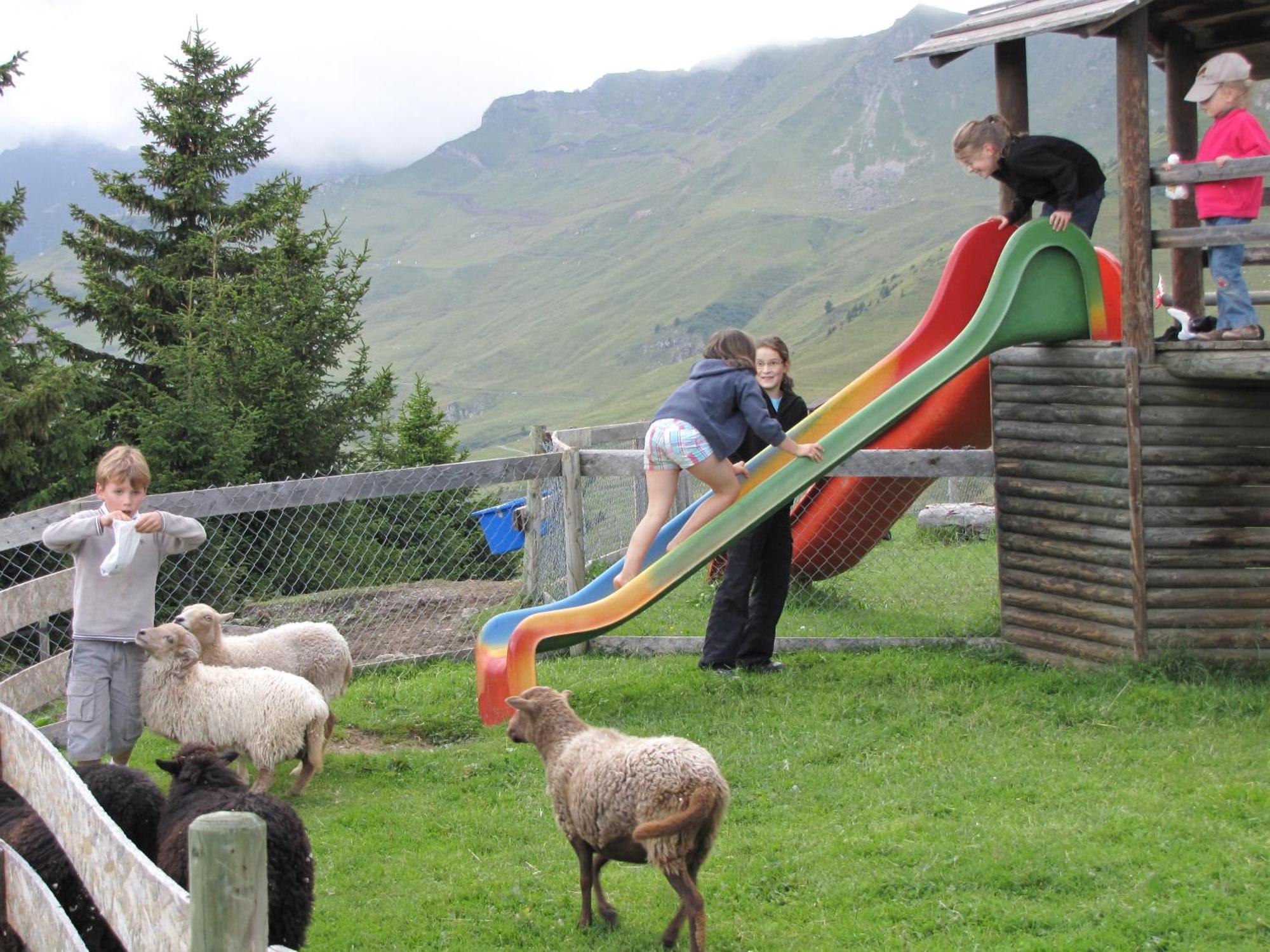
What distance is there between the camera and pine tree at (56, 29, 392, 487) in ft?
53.0

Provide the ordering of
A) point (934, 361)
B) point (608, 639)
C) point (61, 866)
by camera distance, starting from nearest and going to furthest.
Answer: point (61, 866) → point (934, 361) → point (608, 639)

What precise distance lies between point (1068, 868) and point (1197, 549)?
11.1 ft

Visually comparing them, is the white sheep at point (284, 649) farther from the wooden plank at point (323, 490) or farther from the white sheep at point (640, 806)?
the white sheep at point (640, 806)

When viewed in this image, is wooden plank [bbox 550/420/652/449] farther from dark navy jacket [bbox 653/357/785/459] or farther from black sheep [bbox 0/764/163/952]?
black sheep [bbox 0/764/163/952]

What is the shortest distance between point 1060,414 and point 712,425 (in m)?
2.45

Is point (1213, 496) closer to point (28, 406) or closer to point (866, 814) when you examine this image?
point (866, 814)

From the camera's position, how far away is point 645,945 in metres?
4.96

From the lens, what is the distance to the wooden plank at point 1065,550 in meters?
8.10

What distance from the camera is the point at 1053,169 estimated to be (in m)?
8.50

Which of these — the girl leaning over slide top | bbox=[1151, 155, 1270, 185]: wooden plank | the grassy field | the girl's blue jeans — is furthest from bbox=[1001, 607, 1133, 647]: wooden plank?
bbox=[1151, 155, 1270, 185]: wooden plank

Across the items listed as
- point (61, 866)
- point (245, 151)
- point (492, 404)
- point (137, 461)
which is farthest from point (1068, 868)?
point (492, 404)

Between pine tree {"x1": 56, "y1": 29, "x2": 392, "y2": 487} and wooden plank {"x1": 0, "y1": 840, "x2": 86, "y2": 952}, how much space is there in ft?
35.0

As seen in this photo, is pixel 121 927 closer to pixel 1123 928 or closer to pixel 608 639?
pixel 1123 928

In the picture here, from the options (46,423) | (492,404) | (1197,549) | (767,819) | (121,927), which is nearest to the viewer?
(121,927)
